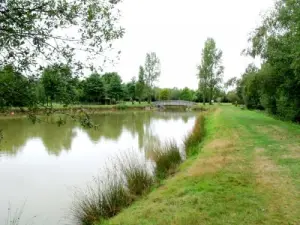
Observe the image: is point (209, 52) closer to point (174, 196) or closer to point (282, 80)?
point (282, 80)

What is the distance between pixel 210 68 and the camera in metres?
51.8

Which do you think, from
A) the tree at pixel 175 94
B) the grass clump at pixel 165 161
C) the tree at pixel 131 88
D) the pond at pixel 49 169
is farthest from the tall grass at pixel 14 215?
the tree at pixel 175 94

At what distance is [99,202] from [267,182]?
3.47 m

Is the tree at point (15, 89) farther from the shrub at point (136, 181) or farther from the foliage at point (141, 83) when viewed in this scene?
the foliage at point (141, 83)

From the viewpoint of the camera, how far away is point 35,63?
346cm

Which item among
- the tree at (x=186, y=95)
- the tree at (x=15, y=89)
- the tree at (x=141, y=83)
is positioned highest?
the tree at (x=141, y=83)

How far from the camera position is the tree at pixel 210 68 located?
168ft

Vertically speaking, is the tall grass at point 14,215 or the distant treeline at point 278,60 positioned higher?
the distant treeline at point 278,60

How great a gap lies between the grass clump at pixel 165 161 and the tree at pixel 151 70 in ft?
168

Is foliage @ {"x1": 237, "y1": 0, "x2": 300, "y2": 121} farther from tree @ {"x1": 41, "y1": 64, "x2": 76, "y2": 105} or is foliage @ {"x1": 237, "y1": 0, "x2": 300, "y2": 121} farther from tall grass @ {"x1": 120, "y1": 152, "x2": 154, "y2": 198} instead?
tree @ {"x1": 41, "y1": 64, "x2": 76, "y2": 105}

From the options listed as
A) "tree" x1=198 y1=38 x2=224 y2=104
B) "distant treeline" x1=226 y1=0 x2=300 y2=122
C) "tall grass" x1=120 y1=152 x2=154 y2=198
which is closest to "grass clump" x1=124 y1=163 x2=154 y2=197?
"tall grass" x1=120 y1=152 x2=154 y2=198

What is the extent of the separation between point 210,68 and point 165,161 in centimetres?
4552

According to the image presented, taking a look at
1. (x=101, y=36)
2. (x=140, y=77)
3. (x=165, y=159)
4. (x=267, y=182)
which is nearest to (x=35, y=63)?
(x=101, y=36)

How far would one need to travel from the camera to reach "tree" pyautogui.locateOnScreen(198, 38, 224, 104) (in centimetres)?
5134
